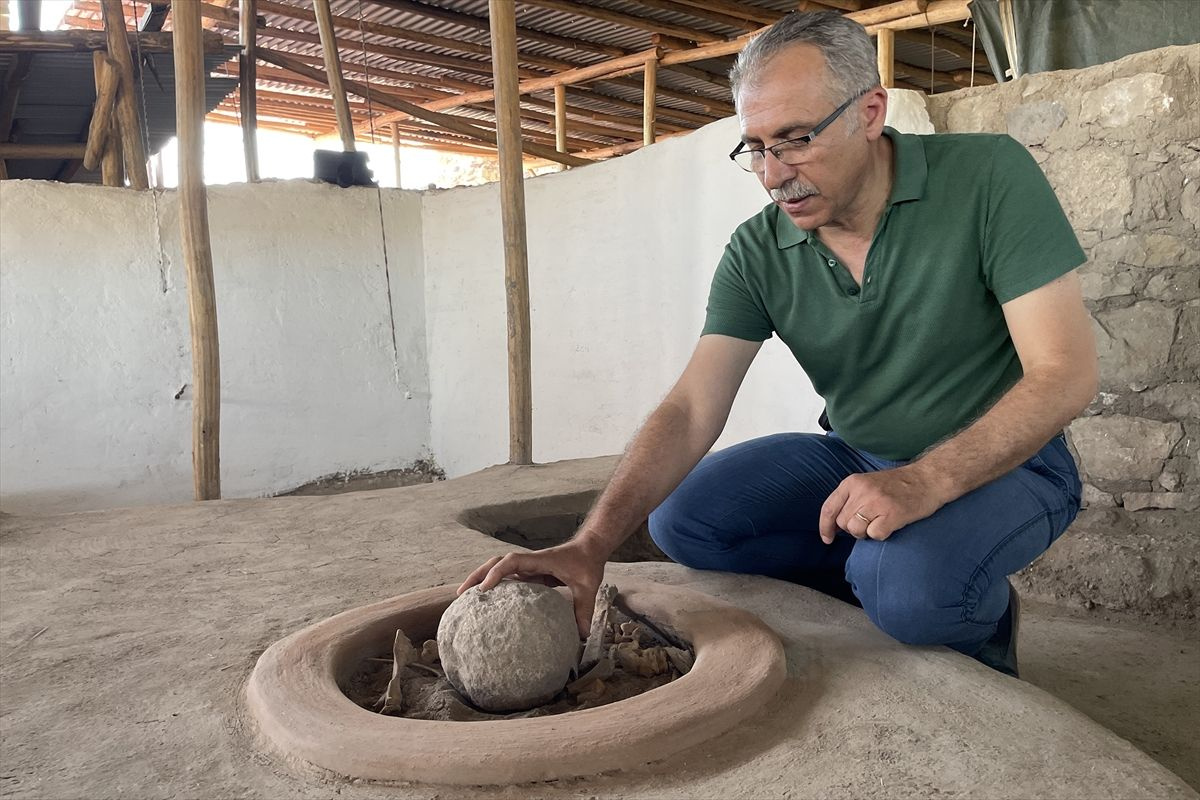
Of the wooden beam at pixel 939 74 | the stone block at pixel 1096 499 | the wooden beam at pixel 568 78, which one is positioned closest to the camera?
the stone block at pixel 1096 499

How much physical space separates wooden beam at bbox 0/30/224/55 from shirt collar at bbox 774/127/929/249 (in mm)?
4368

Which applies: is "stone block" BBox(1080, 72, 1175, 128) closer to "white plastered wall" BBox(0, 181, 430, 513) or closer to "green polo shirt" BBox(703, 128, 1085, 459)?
"green polo shirt" BBox(703, 128, 1085, 459)

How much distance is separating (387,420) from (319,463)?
50cm

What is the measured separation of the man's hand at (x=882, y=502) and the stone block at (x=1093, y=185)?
1858 millimetres

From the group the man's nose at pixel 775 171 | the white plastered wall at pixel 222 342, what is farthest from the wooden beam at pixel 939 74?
the man's nose at pixel 775 171

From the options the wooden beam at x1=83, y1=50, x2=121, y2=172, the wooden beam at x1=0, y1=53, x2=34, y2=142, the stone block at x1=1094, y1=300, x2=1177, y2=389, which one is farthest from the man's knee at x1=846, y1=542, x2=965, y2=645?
the wooden beam at x1=0, y1=53, x2=34, y2=142

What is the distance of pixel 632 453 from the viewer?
199 cm

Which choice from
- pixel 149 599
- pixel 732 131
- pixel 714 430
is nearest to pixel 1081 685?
pixel 714 430

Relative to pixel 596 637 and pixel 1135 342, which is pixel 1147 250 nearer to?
pixel 1135 342

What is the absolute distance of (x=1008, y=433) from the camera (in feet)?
5.50

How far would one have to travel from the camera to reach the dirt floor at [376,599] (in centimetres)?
134

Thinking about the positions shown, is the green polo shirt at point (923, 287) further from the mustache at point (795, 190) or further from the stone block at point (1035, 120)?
Answer: the stone block at point (1035, 120)

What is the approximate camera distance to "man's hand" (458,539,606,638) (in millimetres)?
1717

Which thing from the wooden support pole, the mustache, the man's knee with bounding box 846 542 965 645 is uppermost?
the wooden support pole
